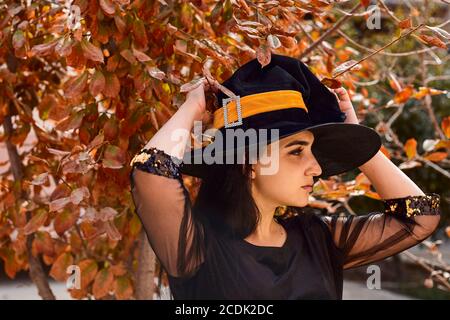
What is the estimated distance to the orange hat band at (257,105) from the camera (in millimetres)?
A: 1604

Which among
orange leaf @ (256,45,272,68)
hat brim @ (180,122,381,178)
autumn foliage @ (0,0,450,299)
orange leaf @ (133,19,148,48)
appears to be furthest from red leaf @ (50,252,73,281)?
orange leaf @ (256,45,272,68)

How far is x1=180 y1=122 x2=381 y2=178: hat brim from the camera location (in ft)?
5.52

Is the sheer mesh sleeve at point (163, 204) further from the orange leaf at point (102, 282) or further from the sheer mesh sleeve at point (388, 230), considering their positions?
the orange leaf at point (102, 282)

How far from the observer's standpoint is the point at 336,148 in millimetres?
1812

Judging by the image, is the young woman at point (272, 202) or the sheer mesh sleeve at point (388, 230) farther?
the sheer mesh sleeve at point (388, 230)

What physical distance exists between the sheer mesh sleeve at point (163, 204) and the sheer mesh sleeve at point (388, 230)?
0.41m

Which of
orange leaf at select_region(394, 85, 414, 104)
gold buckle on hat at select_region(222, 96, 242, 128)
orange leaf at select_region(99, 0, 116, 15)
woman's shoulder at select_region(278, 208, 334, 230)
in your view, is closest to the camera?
gold buckle on hat at select_region(222, 96, 242, 128)

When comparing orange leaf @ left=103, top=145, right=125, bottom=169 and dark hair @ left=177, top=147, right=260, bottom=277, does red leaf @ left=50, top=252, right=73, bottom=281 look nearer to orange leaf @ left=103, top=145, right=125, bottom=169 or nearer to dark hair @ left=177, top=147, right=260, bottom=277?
orange leaf @ left=103, top=145, right=125, bottom=169

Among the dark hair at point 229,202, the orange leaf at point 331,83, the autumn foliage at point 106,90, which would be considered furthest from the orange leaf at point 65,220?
the orange leaf at point 331,83

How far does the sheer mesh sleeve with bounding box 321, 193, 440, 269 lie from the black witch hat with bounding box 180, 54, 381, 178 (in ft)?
0.45

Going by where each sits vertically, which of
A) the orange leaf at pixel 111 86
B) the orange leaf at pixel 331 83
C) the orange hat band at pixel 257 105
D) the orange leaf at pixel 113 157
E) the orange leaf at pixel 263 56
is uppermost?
the orange leaf at pixel 263 56

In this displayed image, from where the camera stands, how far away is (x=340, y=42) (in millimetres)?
3275
